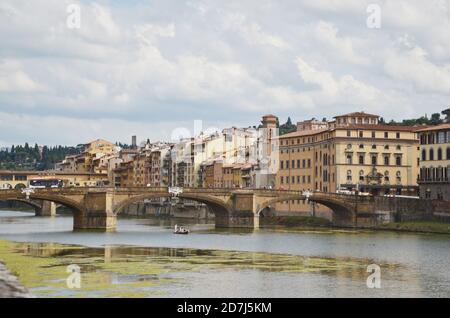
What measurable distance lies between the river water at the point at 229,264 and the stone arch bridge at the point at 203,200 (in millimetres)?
12636

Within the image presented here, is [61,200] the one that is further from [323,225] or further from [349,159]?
[349,159]

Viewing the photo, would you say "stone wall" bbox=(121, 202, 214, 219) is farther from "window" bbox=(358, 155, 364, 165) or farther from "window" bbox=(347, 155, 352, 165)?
"window" bbox=(358, 155, 364, 165)

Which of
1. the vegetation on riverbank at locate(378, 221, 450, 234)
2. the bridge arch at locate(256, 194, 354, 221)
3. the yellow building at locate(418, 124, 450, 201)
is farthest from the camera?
the bridge arch at locate(256, 194, 354, 221)

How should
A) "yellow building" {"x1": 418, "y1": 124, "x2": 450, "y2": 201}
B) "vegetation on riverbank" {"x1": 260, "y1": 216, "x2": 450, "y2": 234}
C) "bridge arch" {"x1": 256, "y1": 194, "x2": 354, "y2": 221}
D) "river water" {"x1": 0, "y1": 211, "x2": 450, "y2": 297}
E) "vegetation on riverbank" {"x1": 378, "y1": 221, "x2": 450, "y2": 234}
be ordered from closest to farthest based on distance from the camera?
"river water" {"x1": 0, "y1": 211, "x2": 450, "y2": 297}
"vegetation on riverbank" {"x1": 378, "y1": 221, "x2": 450, "y2": 234}
"vegetation on riverbank" {"x1": 260, "y1": 216, "x2": 450, "y2": 234}
"yellow building" {"x1": 418, "y1": 124, "x2": 450, "y2": 201}
"bridge arch" {"x1": 256, "y1": 194, "x2": 354, "y2": 221}

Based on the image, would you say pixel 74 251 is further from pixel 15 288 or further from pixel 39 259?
pixel 15 288

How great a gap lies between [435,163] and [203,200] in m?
32.9

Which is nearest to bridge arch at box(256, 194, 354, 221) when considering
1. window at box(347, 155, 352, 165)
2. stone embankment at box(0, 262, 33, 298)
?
window at box(347, 155, 352, 165)

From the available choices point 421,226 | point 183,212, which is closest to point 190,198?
point 421,226

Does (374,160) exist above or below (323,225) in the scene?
above

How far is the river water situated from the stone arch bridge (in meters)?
12.6

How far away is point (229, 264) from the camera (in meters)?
67.9

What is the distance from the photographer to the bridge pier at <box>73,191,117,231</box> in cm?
11812
